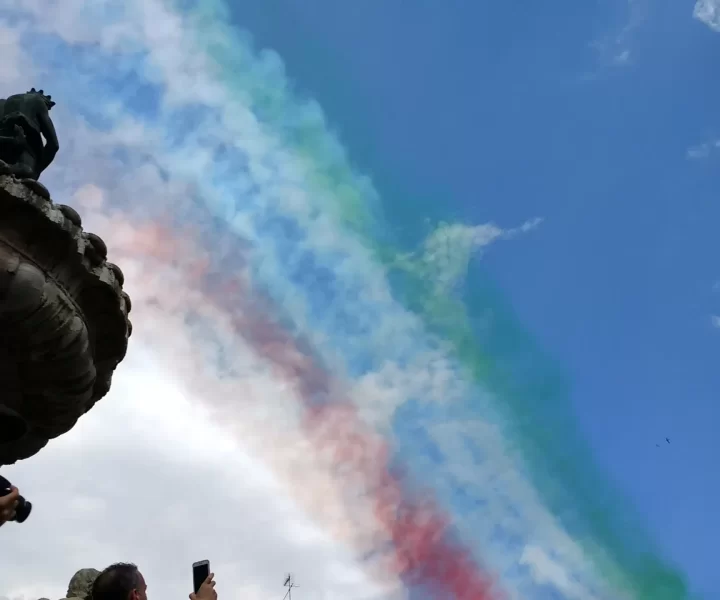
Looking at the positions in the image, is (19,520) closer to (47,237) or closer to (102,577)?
(102,577)

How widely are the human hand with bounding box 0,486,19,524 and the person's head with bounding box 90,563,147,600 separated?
0.72 metres

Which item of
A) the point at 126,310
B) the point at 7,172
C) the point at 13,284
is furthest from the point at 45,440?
the point at 7,172

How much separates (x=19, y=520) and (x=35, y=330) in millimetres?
3218

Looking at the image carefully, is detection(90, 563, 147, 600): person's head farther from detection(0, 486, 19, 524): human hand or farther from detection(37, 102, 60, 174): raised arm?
detection(37, 102, 60, 174): raised arm

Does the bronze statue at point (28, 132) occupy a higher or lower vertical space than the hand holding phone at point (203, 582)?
higher

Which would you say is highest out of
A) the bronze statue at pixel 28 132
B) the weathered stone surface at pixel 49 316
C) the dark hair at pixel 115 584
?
the bronze statue at pixel 28 132

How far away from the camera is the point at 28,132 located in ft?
31.6

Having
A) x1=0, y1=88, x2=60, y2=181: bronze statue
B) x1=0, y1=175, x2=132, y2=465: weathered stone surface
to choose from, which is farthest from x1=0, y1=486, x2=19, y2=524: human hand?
x1=0, y1=88, x2=60, y2=181: bronze statue

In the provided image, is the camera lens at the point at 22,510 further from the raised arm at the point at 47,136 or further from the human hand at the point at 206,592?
the raised arm at the point at 47,136

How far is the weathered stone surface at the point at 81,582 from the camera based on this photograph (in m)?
5.25

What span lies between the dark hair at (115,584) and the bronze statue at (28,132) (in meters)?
6.42

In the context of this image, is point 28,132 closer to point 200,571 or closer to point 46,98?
point 46,98

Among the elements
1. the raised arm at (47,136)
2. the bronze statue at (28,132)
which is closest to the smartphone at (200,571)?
the bronze statue at (28,132)

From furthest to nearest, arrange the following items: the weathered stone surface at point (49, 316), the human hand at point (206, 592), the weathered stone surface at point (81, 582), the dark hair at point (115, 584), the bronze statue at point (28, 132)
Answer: the bronze statue at point (28, 132) → the weathered stone surface at point (49, 316) → the weathered stone surface at point (81, 582) → the human hand at point (206, 592) → the dark hair at point (115, 584)
